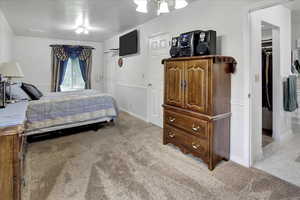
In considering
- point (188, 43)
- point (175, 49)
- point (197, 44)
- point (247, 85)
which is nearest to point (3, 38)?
point (175, 49)

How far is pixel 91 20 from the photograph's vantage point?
13.7 feet

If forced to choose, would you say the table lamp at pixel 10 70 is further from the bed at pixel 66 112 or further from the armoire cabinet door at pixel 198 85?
the armoire cabinet door at pixel 198 85

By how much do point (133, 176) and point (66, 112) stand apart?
6.68ft

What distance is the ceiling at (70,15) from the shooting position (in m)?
3.18

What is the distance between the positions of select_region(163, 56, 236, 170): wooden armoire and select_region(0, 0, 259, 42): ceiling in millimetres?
1051

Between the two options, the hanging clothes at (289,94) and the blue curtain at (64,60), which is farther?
the blue curtain at (64,60)

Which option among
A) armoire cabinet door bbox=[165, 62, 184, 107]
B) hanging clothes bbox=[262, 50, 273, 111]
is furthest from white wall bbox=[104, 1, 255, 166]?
hanging clothes bbox=[262, 50, 273, 111]

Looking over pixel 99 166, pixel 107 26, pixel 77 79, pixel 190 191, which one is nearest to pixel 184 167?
pixel 190 191

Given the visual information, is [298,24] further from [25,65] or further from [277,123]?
[25,65]

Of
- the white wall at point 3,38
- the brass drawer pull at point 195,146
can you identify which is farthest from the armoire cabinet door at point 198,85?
the white wall at point 3,38

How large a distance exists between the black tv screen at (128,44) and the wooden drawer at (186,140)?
2653mm

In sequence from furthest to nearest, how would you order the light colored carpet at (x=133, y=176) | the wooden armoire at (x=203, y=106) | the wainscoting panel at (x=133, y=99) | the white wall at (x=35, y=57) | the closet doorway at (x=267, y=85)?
1. the white wall at (x=35, y=57)
2. the wainscoting panel at (x=133, y=99)
3. the closet doorway at (x=267, y=85)
4. the wooden armoire at (x=203, y=106)
5. the light colored carpet at (x=133, y=176)

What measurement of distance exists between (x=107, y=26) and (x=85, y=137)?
2834 millimetres

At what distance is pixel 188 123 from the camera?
264 centimetres
